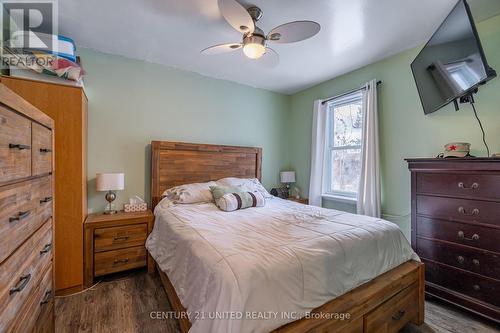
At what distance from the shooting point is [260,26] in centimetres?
215

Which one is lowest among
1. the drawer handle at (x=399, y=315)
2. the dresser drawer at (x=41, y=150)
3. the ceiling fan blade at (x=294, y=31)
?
the drawer handle at (x=399, y=315)

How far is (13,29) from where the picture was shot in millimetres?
2072

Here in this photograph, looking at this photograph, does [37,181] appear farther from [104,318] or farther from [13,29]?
[13,29]

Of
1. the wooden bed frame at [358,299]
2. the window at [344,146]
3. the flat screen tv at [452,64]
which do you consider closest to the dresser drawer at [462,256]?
the wooden bed frame at [358,299]

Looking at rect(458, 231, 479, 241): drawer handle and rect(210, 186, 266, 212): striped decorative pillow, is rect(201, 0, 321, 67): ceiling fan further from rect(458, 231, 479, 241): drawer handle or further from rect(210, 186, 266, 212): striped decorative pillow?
rect(458, 231, 479, 241): drawer handle

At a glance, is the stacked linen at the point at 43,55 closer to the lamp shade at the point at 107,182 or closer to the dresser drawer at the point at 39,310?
the lamp shade at the point at 107,182

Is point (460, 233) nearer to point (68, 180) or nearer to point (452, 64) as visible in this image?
point (452, 64)

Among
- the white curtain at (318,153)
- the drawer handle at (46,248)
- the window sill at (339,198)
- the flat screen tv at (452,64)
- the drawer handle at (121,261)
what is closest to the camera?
the drawer handle at (46,248)

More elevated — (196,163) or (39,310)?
(196,163)

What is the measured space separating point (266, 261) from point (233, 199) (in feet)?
4.18

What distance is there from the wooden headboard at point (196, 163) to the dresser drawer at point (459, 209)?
7.20ft

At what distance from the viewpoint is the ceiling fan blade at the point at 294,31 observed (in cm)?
170

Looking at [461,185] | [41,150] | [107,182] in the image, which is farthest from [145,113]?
[461,185]

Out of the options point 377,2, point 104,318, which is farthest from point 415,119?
point 104,318
